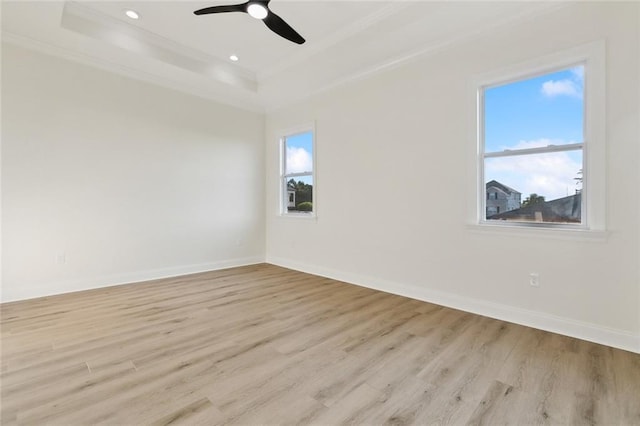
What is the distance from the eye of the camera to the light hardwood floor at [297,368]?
5.27 ft

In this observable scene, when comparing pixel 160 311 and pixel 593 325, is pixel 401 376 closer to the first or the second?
pixel 593 325

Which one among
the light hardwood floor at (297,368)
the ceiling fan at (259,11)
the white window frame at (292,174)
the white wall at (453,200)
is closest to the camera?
the light hardwood floor at (297,368)

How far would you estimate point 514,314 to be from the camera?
2.86 metres

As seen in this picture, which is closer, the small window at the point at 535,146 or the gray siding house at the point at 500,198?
the small window at the point at 535,146

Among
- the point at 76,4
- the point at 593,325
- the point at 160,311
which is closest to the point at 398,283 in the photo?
the point at 593,325

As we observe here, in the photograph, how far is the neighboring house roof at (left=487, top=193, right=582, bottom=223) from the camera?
2623 millimetres

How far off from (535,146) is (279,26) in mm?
2707

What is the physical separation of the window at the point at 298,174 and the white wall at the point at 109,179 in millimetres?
771

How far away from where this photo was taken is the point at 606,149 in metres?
2.41

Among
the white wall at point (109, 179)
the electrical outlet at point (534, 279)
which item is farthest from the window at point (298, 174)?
the electrical outlet at point (534, 279)

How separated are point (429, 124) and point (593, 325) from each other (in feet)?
8.00

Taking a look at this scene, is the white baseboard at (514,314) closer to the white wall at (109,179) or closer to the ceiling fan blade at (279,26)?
the white wall at (109,179)

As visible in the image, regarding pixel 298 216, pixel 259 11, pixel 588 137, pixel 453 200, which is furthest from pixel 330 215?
pixel 588 137

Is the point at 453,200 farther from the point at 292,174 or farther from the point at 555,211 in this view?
the point at 292,174
